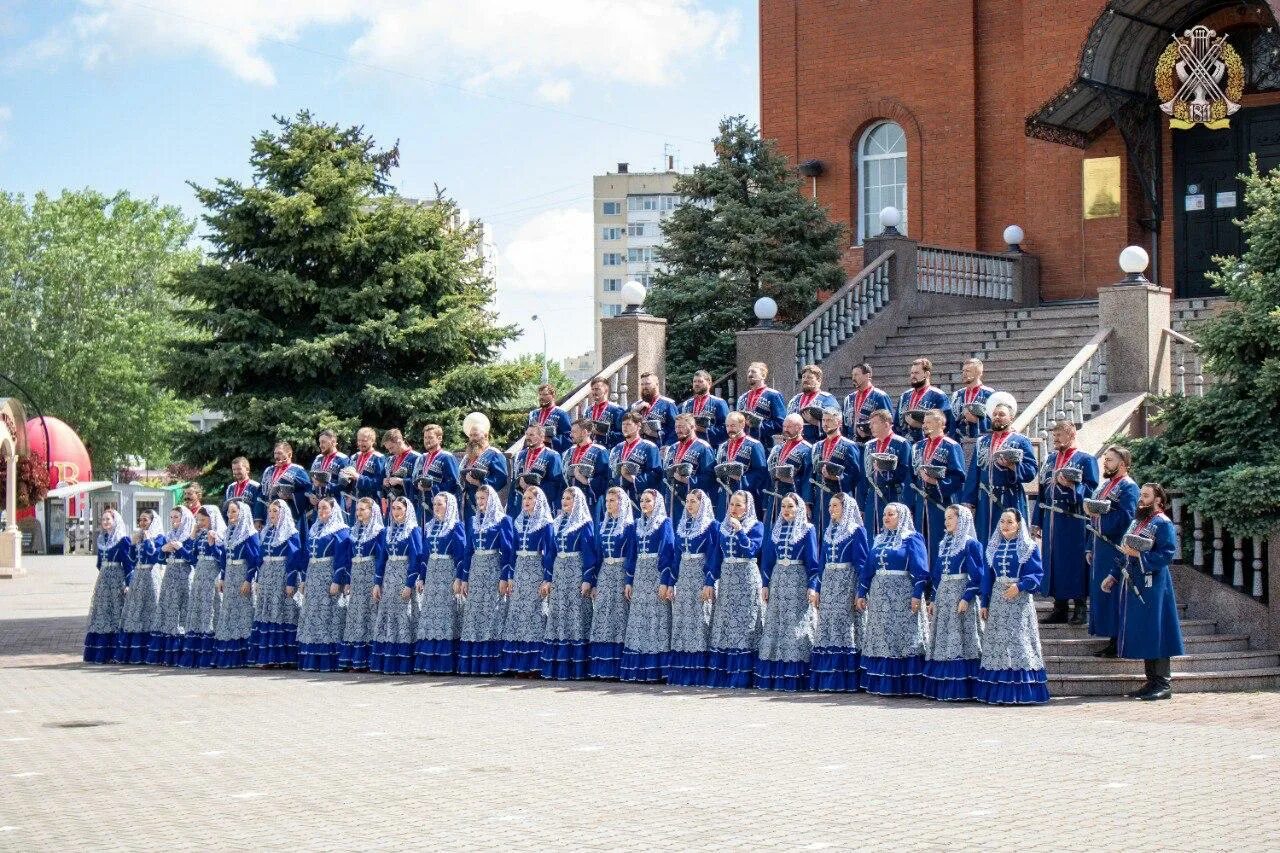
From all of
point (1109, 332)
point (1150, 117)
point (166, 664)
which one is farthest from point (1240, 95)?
point (166, 664)

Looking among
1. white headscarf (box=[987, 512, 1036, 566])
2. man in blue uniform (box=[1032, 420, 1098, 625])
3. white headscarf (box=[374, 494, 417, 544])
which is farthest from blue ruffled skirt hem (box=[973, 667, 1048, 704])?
white headscarf (box=[374, 494, 417, 544])

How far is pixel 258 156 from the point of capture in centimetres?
2403

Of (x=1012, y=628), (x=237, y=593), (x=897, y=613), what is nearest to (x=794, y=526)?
(x=897, y=613)

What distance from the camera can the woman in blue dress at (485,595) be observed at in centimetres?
1761

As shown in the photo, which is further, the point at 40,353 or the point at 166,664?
the point at 40,353

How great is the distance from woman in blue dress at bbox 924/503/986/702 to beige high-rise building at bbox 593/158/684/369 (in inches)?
4583

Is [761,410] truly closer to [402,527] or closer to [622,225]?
[402,527]

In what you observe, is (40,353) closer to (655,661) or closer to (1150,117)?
(1150,117)

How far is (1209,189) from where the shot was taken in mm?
27031

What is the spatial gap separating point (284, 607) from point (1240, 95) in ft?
51.5

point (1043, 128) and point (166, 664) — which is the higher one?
point (1043, 128)

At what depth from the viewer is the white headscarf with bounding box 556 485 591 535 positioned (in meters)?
17.2

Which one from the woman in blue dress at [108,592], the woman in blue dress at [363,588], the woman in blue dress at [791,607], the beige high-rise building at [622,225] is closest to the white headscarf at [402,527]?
the woman in blue dress at [363,588]

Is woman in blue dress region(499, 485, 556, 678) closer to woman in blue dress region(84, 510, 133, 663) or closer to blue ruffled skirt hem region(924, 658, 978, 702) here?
blue ruffled skirt hem region(924, 658, 978, 702)
